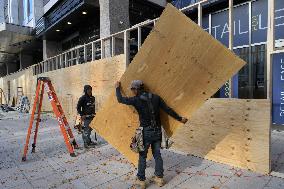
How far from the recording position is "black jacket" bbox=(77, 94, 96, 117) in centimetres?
711

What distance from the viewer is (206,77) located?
3.96 meters

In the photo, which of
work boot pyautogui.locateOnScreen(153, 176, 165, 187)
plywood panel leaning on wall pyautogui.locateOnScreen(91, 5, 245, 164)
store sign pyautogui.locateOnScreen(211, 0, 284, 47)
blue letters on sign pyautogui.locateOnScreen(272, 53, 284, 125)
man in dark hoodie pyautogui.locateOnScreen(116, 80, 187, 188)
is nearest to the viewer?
plywood panel leaning on wall pyautogui.locateOnScreen(91, 5, 245, 164)

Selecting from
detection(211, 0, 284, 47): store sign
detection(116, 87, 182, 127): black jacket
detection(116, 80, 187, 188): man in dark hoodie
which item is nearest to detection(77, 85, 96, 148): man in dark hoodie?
detection(116, 80, 187, 188): man in dark hoodie

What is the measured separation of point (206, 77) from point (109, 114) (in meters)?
2.00

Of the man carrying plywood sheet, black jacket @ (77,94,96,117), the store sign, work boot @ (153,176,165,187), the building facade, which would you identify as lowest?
work boot @ (153,176,165,187)

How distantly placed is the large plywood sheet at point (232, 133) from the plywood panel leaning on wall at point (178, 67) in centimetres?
139

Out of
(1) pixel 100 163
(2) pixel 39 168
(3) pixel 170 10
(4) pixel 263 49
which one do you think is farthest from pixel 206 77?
(4) pixel 263 49

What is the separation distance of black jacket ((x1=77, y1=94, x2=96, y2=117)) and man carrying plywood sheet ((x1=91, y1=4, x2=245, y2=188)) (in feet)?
8.81

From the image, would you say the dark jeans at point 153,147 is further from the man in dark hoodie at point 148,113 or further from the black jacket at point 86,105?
the black jacket at point 86,105

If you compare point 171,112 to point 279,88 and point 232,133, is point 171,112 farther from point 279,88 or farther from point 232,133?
point 279,88

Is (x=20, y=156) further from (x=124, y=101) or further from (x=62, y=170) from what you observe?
(x=124, y=101)

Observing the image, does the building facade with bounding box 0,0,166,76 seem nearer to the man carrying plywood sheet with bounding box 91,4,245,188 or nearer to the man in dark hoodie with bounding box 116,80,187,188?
the man carrying plywood sheet with bounding box 91,4,245,188

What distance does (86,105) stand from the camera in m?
7.18

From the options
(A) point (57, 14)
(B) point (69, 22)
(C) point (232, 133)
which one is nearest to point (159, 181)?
(C) point (232, 133)
